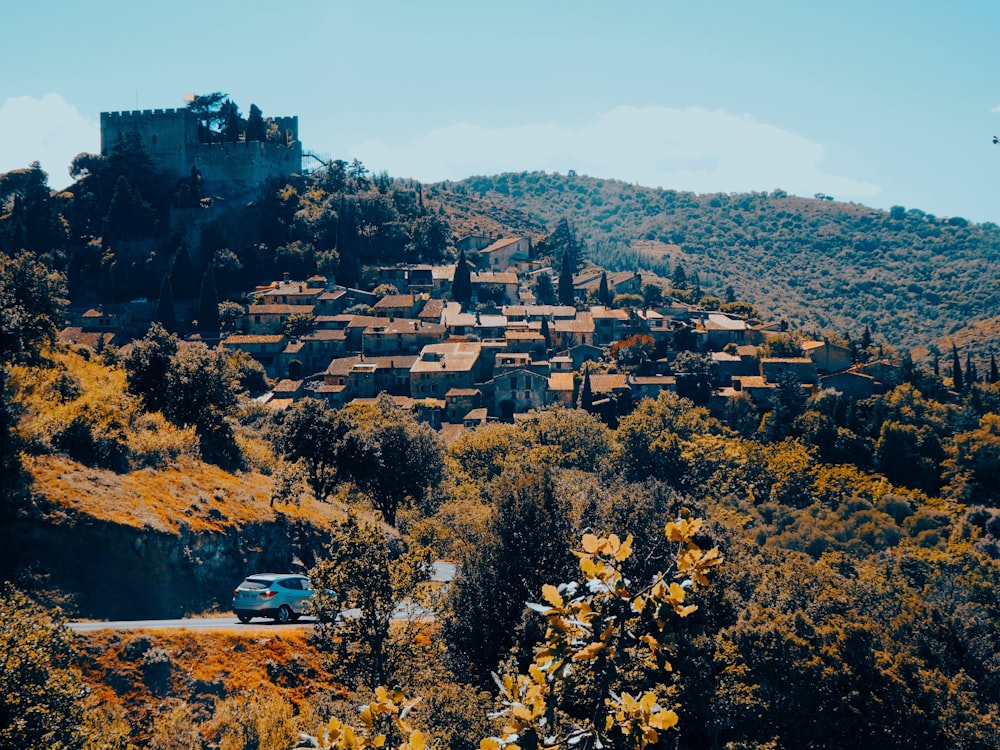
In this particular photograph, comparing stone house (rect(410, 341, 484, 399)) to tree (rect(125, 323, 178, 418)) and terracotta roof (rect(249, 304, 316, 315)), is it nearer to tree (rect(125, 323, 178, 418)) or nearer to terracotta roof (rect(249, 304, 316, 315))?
terracotta roof (rect(249, 304, 316, 315))

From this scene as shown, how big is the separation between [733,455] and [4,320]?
44.9 metres

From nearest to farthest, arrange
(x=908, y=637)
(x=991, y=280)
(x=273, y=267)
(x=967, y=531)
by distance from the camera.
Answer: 1. (x=908, y=637)
2. (x=967, y=531)
3. (x=273, y=267)
4. (x=991, y=280)

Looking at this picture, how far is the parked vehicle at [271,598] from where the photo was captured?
18.3 metres

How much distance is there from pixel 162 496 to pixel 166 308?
55667 mm


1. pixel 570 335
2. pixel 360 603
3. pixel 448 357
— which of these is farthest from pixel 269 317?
pixel 360 603

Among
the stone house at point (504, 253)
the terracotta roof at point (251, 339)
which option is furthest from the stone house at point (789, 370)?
the terracotta roof at point (251, 339)

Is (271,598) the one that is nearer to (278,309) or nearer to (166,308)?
(278,309)

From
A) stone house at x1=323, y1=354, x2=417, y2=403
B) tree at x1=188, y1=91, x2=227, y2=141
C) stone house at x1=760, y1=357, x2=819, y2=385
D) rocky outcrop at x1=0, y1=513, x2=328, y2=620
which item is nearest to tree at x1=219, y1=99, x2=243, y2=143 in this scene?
tree at x1=188, y1=91, x2=227, y2=141

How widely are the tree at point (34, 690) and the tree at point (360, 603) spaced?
3.97 m

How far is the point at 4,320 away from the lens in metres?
21.0

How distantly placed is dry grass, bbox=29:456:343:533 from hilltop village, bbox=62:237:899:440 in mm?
33930

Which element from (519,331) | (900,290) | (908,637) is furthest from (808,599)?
(900,290)

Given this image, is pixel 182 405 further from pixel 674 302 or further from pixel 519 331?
pixel 674 302

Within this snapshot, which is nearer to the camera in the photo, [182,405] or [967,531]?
[182,405]
